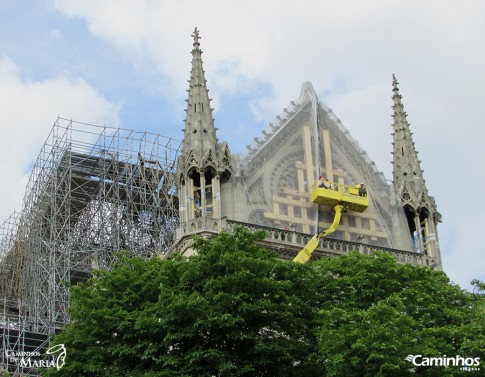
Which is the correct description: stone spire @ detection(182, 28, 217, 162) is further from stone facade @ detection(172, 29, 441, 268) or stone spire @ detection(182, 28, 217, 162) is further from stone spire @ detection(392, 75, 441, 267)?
stone spire @ detection(392, 75, 441, 267)

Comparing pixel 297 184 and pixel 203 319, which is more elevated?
pixel 297 184

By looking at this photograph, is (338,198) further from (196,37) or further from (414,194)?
(196,37)

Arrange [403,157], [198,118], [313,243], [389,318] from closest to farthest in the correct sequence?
1. [389,318]
2. [313,243]
3. [198,118]
4. [403,157]

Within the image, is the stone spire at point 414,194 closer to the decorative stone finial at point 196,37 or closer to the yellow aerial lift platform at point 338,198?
the yellow aerial lift platform at point 338,198

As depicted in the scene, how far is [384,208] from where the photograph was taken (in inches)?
1980

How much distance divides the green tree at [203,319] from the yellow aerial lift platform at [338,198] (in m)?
11.9

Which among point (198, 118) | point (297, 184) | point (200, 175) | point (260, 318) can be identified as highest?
point (198, 118)

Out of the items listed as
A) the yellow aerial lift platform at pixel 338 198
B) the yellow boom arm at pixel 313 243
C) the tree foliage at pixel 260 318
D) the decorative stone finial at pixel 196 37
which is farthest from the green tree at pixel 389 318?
the decorative stone finial at pixel 196 37

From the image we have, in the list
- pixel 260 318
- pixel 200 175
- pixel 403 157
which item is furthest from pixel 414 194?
pixel 260 318

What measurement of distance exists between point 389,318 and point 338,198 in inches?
673

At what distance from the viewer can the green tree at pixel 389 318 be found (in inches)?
1182

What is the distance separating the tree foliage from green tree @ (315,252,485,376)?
0.04m

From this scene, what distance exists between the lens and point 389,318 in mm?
31031

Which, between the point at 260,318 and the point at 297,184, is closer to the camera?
the point at 260,318
